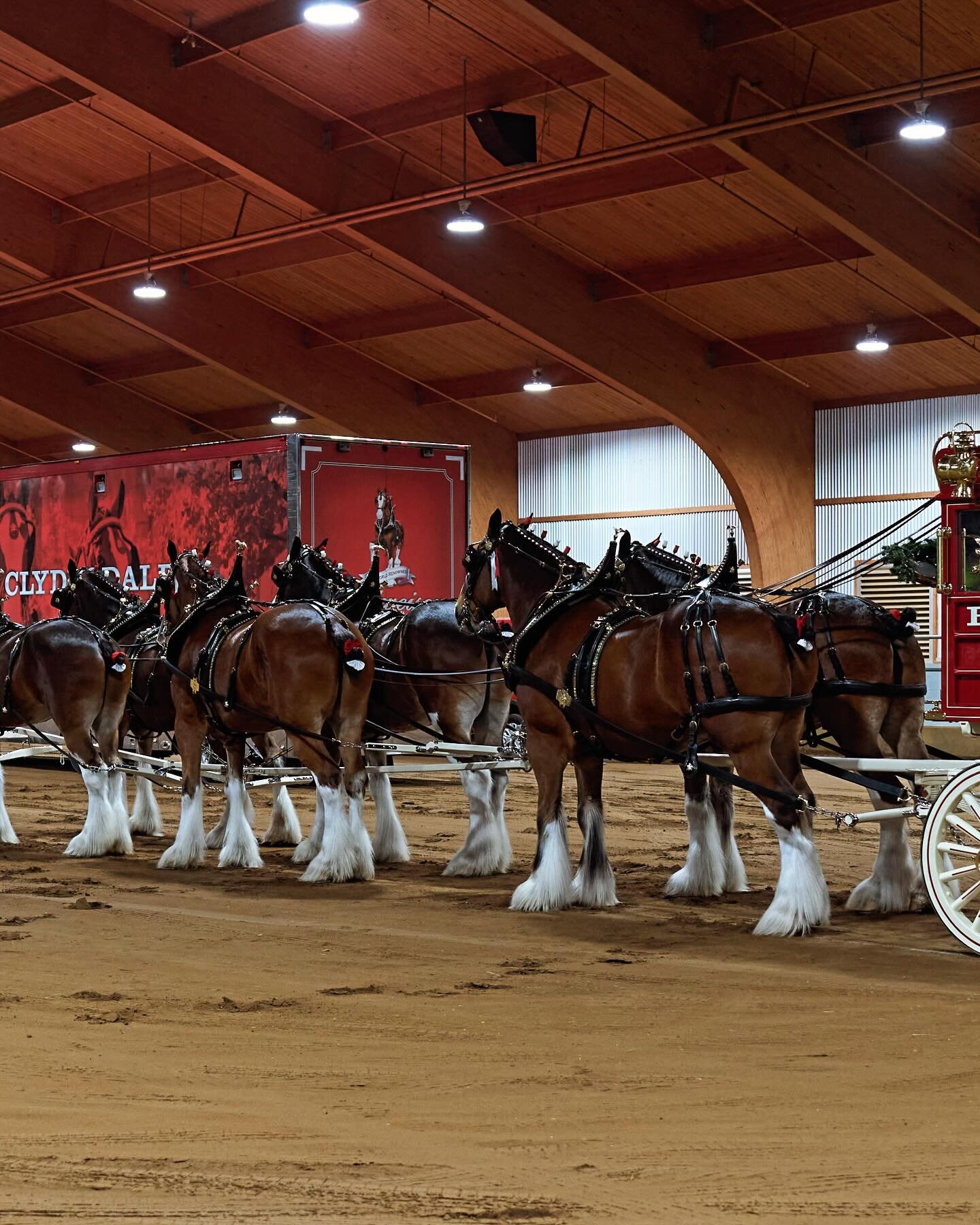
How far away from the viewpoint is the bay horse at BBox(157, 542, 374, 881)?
30.2 ft

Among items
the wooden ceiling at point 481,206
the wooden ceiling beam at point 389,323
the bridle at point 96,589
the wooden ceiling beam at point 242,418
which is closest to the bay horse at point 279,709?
the bridle at point 96,589

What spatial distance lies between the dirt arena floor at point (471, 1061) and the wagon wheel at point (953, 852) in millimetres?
200

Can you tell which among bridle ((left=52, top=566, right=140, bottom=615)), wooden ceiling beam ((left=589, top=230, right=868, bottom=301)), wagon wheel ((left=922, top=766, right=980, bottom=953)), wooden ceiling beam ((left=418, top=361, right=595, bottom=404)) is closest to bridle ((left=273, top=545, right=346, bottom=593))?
bridle ((left=52, top=566, right=140, bottom=615))

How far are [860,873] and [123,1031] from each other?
545cm

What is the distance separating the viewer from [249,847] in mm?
9836

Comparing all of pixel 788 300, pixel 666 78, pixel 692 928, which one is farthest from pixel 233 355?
pixel 692 928

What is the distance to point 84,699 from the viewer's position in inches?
420

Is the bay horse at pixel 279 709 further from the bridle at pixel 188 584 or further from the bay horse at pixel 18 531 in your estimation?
A: the bay horse at pixel 18 531

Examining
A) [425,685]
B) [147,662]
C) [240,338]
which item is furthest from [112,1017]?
[240,338]

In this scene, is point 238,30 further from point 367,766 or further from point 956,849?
point 956,849

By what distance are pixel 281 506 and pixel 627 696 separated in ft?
25.1

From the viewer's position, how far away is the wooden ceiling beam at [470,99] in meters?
15.3

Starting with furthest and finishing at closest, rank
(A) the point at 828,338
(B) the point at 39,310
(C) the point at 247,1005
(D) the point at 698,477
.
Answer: (B) the point at 39,310
(D) the point at 698,477
(A) the point at 828,338
(C) the point at 247,1005

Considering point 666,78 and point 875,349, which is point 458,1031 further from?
point 875,349
